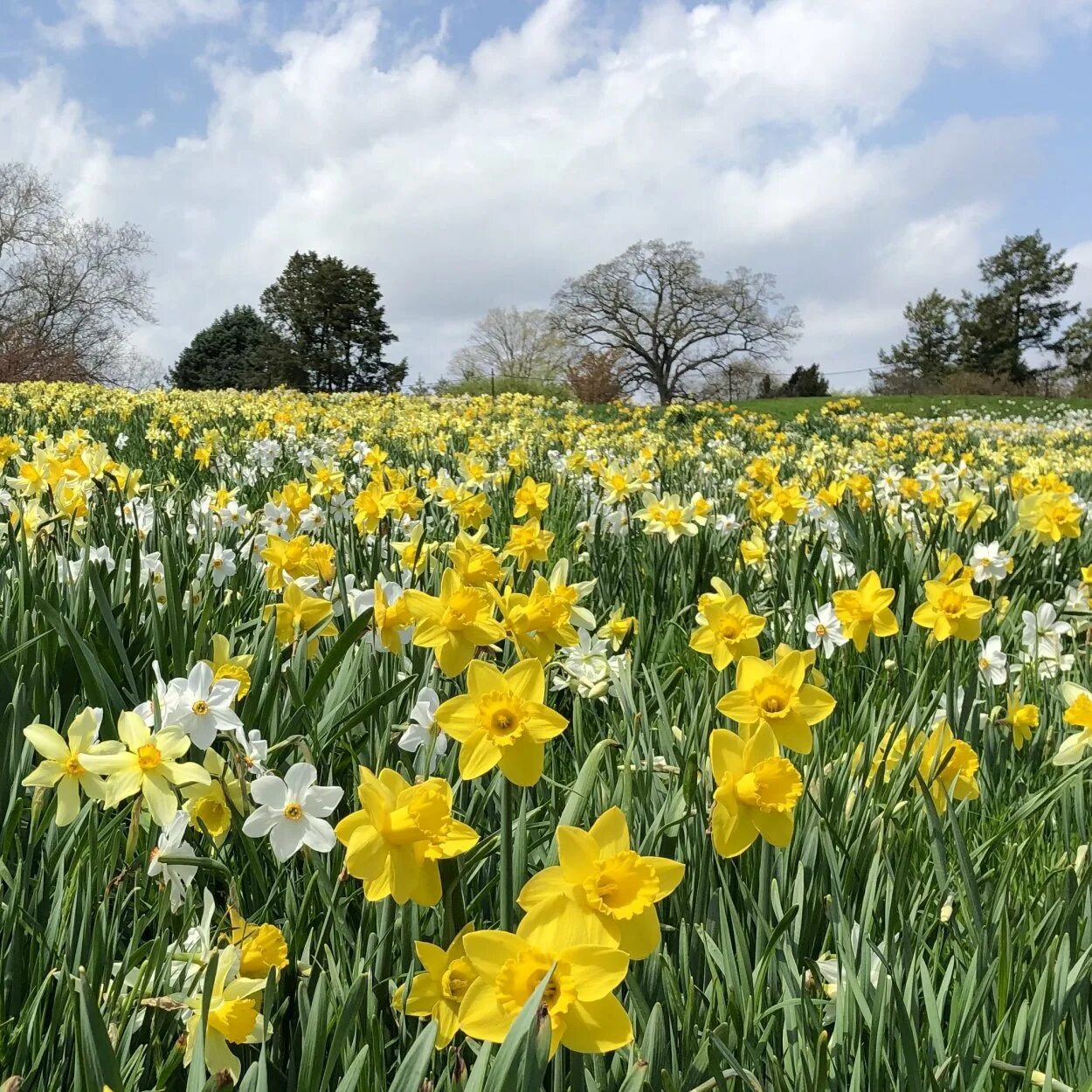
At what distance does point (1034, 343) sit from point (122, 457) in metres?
60.4

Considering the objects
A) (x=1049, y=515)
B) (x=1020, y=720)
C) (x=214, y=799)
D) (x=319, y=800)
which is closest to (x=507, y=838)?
(x=319, y=800)

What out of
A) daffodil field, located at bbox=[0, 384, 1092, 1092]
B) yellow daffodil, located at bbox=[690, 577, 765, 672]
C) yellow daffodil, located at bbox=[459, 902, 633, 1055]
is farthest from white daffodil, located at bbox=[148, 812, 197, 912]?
yellow daffodil, located at bbox=[690, 577, 765, 672]

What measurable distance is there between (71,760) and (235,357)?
47134mm

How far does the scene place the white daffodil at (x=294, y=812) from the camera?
3.18 feet

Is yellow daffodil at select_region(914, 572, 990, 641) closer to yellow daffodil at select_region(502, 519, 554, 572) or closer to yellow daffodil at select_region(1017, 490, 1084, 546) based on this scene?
yellow daffodil at select_region(502, 519, 554, 572)

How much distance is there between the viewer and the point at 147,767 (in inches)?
40.2

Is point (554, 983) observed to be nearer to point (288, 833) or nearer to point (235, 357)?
point (288, 833)

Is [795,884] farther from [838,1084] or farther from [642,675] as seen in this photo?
[642,675]

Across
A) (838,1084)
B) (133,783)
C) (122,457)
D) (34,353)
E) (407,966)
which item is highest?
(34,353)

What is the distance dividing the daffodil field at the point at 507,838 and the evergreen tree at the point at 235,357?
143 ft

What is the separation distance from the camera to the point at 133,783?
3.34 ft

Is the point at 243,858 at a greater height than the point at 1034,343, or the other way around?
the point at 1034,343

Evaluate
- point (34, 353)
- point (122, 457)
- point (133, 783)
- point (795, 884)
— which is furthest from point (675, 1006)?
point (34, 353)

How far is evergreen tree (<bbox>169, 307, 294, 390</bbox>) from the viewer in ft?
143
